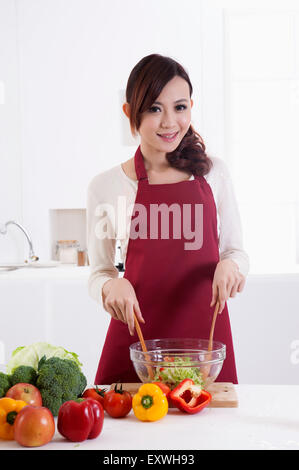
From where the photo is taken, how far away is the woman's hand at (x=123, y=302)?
159 cm

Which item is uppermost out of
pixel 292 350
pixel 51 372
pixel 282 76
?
pixel 282 76

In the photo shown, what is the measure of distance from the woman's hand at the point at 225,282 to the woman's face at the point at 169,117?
1.42 ft

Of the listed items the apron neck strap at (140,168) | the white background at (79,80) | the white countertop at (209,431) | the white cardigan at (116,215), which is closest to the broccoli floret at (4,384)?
the white countertop at (209,431)

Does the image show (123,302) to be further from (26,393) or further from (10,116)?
(10,116)

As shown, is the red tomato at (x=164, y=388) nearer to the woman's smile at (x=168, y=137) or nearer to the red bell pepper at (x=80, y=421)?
the red bell pepper at (x=80, y=421)

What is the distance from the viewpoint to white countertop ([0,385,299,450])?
3.91 feet

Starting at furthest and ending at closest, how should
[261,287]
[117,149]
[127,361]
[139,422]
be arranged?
[117,149]
[261,287]
[127,361]
[139,422]

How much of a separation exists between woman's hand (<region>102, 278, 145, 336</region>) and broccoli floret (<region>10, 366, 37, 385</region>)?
0.98ft

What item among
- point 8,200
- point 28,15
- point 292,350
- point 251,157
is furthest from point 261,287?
point 28,15

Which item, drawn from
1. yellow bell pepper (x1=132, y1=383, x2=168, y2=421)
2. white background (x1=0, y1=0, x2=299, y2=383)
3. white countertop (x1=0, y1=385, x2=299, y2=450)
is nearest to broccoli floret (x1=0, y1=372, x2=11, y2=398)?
white countertop (x1=0, y1=385, x2=299, y2=450)

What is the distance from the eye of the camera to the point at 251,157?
4457mm

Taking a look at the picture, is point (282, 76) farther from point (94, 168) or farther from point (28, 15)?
point (28, 15)

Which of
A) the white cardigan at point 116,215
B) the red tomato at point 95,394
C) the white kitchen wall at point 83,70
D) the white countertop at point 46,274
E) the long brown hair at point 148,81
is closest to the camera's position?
the red tomato at point 95,394

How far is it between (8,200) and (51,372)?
10.1 ft
